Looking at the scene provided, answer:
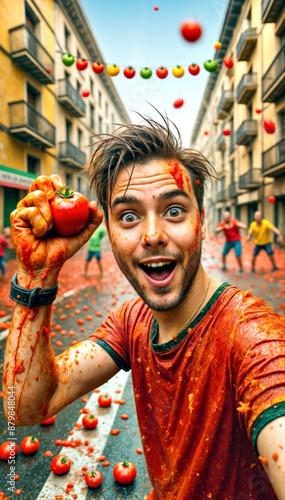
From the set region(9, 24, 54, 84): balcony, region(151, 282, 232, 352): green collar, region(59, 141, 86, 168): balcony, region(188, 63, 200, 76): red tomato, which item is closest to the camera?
region(151, 282, 232, 352): green collar

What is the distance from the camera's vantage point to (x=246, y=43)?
61.5ft

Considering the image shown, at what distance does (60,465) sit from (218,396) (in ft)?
6.25

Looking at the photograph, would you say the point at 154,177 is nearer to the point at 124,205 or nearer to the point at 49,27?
the point at 124,205

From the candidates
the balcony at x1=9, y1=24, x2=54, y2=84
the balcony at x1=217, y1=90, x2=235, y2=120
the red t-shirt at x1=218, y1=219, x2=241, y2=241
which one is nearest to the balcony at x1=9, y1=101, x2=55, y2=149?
the balcony at x1=9, y1=24, x2=54, y2=84

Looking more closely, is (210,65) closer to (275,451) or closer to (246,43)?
(275,451)

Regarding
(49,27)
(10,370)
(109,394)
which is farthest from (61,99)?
(10,370)

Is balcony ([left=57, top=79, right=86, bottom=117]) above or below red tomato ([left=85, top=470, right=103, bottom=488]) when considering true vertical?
above

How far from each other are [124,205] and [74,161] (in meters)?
20.6

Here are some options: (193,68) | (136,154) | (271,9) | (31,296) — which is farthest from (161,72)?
(271,9)

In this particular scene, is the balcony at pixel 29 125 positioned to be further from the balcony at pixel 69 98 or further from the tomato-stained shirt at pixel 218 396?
the tomato-stained shirt at pixel 218 396

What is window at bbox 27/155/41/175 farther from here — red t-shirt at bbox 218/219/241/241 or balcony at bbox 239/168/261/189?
balcony at bbox 239/168/261/189

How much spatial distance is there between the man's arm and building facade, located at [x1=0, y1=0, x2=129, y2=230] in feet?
19.7

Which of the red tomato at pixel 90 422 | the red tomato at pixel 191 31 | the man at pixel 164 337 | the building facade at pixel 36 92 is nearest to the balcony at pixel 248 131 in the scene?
the building facade at pixel 36 92

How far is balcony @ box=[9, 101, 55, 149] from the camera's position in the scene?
12.9 m
